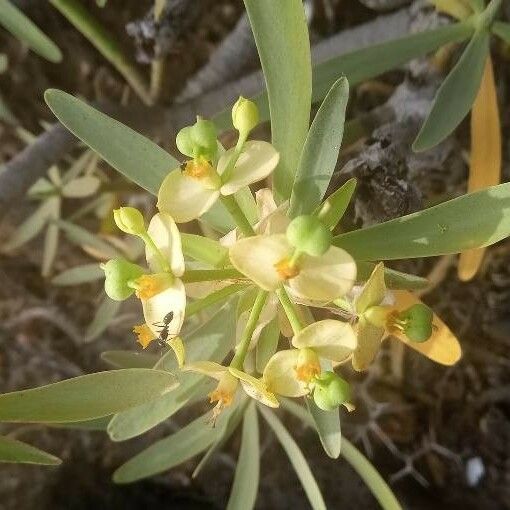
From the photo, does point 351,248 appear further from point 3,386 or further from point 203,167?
point 3,386

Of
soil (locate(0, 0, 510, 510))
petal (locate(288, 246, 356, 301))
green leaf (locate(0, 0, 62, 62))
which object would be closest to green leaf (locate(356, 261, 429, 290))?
petal (locate(288, 246, 356, 301))

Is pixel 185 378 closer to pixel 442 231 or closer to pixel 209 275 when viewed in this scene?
pixel 209 275

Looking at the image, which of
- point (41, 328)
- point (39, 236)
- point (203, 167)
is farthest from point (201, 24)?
point (203, 167)

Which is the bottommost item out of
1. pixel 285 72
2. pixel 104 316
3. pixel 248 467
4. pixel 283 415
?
pixel 283 415

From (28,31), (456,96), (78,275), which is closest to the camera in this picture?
(456,96)

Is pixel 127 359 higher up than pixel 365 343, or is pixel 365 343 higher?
pixel 365 343

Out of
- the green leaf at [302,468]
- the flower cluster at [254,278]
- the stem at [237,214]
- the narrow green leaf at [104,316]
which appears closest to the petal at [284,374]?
the flower cluster at [254,278]

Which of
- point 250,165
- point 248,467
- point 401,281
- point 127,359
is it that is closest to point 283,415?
point 248,467

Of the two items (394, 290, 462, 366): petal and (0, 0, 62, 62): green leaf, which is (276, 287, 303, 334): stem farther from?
(0, 0, 62, 62): green leaf
